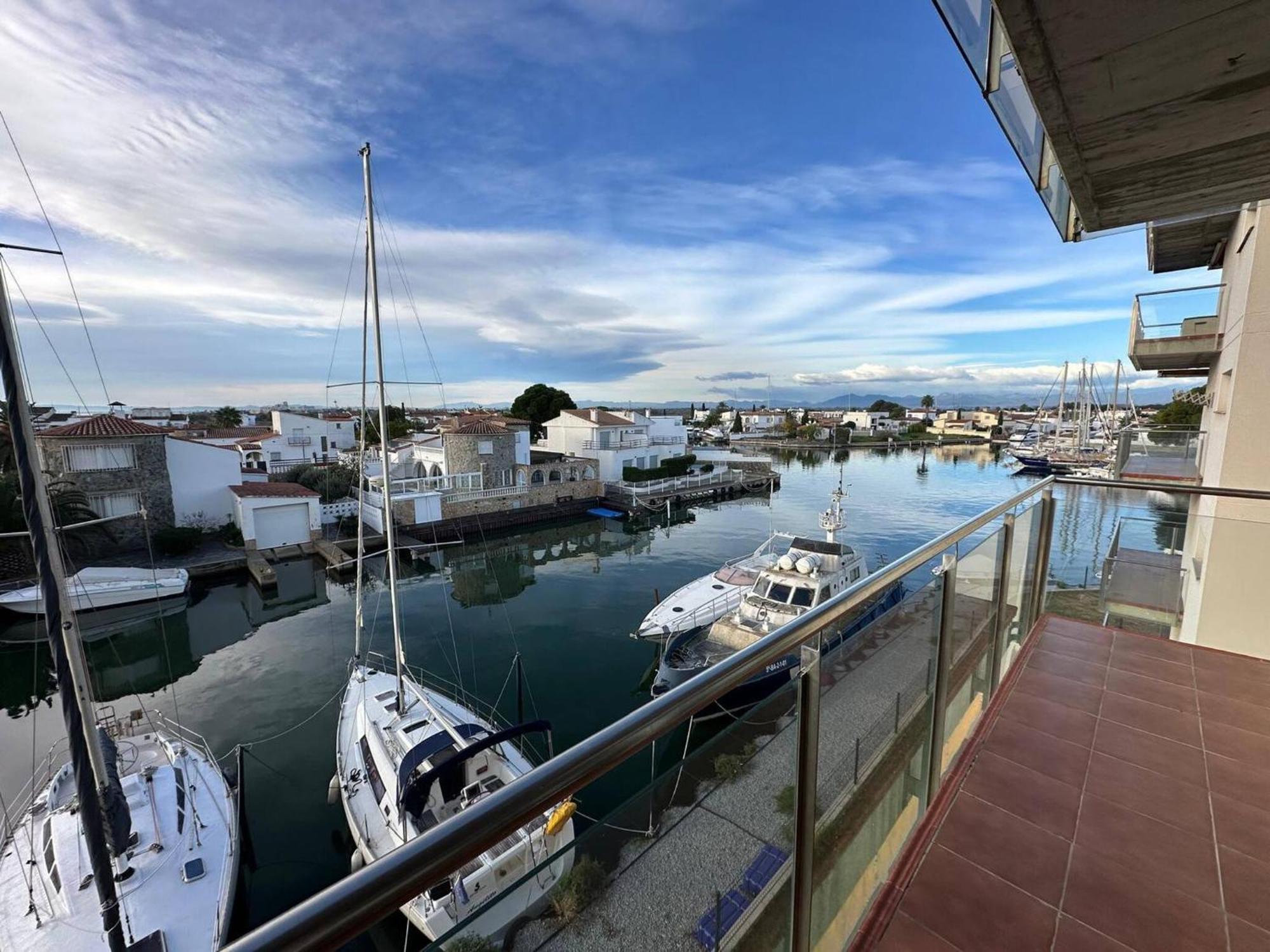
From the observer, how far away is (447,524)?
20812 mm

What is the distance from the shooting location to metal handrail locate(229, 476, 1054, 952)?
0.42 meters

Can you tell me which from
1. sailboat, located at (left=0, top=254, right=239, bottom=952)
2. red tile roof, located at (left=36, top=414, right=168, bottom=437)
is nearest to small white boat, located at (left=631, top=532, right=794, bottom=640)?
sailboat, located at (left=0, top=254, right=239, bottom=952)

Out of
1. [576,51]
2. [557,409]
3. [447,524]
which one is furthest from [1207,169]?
[557,409]

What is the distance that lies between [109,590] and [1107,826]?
715 inches

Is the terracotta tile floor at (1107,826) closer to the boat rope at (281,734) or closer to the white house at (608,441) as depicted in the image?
the boat rope at (281,734)

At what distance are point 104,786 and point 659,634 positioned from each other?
7488 millimetres

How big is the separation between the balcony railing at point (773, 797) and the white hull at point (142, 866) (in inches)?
222

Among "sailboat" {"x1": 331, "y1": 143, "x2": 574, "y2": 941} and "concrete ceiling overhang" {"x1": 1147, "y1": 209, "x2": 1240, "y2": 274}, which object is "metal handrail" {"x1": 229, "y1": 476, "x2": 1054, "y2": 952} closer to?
"sailboat" {"x1": 331, "y1": 143, "x2": 574, "y2": 941}

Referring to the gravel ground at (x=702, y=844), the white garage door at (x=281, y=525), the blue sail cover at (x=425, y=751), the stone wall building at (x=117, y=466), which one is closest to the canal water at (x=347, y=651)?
the white garage door at (x=281, y=525)

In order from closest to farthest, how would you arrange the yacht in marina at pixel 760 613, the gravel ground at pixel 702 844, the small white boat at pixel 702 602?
the gravel ground at pixel 702 844, the yacht in marina at pixel 760 613, the small white boat at pixel 702 602

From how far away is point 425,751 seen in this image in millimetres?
5613

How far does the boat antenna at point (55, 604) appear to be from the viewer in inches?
140

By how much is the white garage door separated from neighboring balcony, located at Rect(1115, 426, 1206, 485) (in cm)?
2051

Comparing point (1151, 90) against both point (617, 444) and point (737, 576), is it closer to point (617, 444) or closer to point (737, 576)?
point (737, 576)
